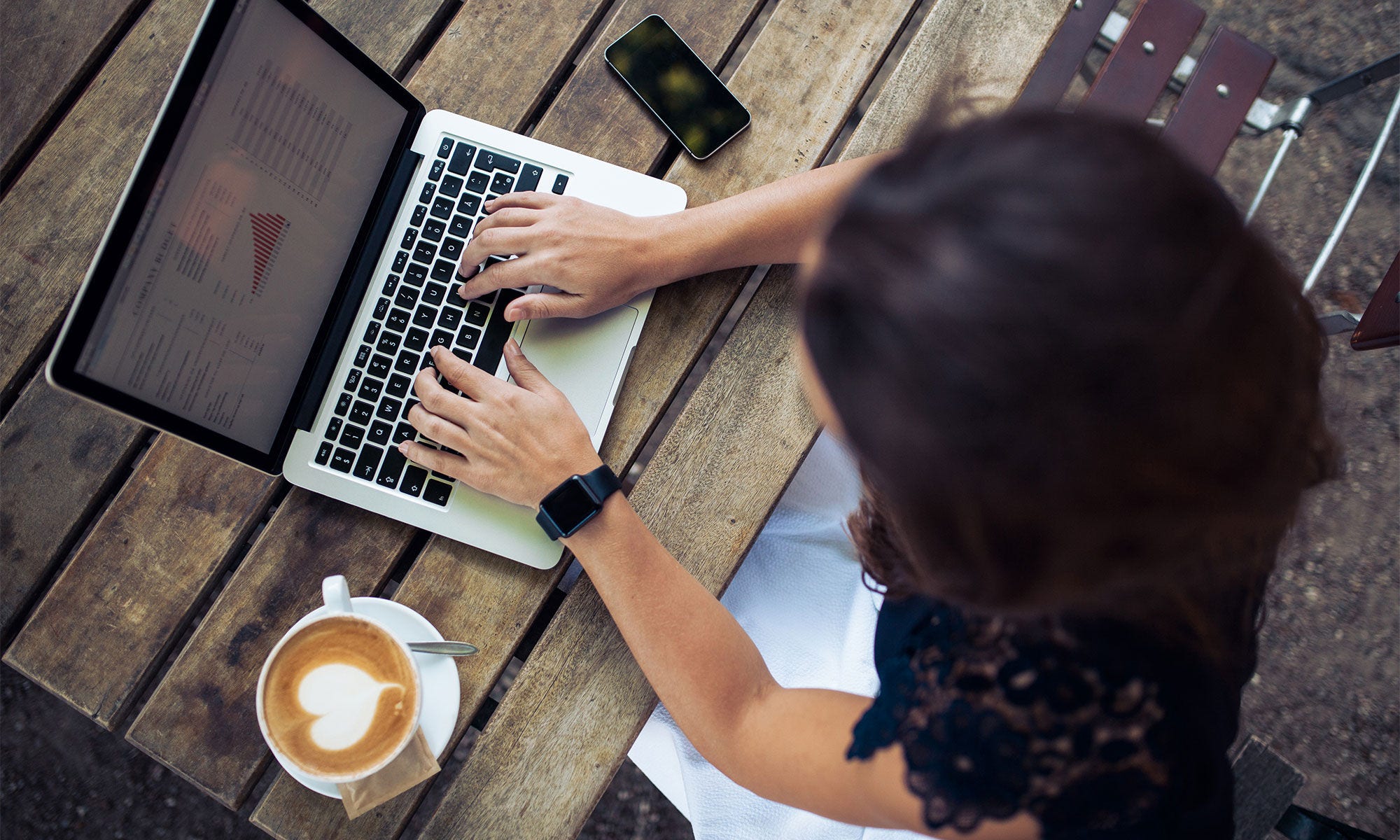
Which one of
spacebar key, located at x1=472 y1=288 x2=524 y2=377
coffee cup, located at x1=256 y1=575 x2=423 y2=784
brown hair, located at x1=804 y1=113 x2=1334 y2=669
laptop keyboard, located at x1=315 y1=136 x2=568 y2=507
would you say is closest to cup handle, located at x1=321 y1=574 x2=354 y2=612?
coffee cup, located at x1=256 y1=575 x2=423 y2=784

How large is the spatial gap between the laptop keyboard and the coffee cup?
140mm

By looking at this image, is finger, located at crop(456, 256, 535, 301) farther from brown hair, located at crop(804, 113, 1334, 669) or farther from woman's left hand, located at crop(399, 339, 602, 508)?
brown hair, located at crop(804, 113, 1334, 669)

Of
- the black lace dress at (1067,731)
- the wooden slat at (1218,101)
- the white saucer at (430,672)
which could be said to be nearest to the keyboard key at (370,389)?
the white saucer at (430,672)

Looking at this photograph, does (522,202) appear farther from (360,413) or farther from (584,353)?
(360,413)

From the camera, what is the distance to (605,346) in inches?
34.0

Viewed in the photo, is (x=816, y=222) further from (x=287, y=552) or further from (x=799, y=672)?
(x=287, y=552)

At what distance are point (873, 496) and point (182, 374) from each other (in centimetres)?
60

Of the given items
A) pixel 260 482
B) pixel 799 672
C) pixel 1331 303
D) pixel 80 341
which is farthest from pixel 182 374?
pixel 1331 303

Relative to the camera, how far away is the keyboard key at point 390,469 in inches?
32.0

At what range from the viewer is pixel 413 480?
81cm

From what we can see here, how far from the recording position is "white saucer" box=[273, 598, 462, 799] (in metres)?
0.78

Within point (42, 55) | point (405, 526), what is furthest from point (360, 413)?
point (42, 55)

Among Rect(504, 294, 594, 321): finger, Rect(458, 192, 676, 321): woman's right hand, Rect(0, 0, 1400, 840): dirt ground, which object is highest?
Rect(458, 192, 676, 321): woman's right hand

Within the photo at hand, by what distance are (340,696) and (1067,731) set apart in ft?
2.06
